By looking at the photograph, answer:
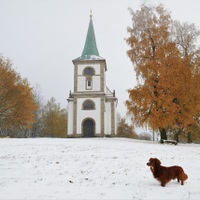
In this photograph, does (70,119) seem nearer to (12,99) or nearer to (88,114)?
(88,114)

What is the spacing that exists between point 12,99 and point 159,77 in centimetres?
1584

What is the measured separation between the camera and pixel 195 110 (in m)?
18.1

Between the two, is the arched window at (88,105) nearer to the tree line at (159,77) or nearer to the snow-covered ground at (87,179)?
the tree line at (159,77)

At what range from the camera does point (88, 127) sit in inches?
1276

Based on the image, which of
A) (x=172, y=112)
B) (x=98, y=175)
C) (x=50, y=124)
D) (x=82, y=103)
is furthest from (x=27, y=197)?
(x=50, y=124)

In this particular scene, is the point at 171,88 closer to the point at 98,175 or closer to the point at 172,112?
the point at 172,112

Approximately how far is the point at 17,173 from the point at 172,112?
12039 mm

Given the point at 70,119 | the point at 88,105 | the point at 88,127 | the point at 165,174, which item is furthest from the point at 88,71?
the point at 165,174

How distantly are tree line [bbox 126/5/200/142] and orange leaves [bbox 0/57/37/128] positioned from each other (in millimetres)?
12881

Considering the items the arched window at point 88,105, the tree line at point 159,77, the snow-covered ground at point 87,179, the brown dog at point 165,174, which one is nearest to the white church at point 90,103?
the arched window at point 88,105

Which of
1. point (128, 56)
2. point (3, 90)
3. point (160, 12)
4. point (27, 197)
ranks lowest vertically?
point (27, 197)

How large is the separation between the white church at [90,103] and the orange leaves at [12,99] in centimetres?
652

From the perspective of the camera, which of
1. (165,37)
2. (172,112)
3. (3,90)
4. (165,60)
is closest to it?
(172,112)

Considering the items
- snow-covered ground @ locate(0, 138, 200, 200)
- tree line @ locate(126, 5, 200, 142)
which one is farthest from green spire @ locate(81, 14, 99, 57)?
snow-covered ground @ locate(0, 138, 200, 200)
